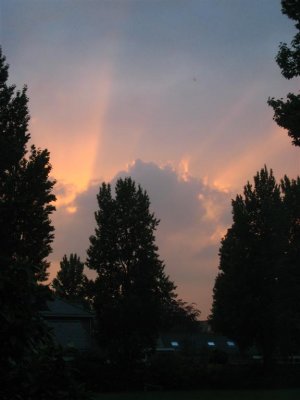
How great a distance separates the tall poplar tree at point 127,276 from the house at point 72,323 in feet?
6.46

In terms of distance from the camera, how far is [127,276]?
45.8 m

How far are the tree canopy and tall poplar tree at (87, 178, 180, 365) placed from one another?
19.4ft

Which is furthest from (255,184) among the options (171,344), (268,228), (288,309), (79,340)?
(171,344)

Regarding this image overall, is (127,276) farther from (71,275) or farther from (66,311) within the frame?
(71,275)

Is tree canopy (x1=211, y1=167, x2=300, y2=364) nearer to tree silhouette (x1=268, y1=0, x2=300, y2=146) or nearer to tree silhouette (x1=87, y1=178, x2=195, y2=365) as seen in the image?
tree silhouette (x1=87, y1=178, x2=195, y2=365)

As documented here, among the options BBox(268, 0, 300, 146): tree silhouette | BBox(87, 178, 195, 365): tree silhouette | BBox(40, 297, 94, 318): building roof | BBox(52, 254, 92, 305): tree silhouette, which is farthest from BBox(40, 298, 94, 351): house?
BBox(52, 254, 92, 305): tree silhouette

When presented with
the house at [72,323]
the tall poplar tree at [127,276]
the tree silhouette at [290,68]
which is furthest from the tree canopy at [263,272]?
the tree silhouette at [290,68]

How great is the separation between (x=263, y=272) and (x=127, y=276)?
11601 mm

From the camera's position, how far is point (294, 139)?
1339 centimetres

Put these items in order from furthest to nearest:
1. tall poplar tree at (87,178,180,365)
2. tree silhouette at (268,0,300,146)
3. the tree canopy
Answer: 1. the tree canopy
2. tall poplar tree at (87,178,180,365)
3. tree silhouette at (268,0,300,146)

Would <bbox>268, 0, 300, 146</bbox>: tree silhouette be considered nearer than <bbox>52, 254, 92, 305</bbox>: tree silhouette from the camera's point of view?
Yes

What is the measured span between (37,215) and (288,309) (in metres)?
30.9

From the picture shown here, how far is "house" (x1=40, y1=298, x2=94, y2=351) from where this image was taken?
132 ft

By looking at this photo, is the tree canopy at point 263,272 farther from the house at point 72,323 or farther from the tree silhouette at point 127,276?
the house at point 72,323
